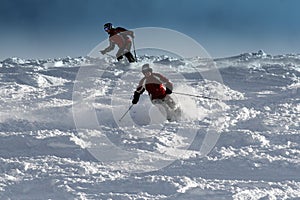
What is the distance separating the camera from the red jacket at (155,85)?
11797 millimetres

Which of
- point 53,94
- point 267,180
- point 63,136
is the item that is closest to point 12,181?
point 63,136

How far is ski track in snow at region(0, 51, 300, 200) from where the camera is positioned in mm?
8109

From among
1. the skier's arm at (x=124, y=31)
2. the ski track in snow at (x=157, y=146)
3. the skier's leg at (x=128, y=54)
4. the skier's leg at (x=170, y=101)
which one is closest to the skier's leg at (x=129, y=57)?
the skier's leg at (x=128, y=54)

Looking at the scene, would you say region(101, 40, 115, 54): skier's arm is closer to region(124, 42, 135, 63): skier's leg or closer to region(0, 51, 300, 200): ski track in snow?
region(124, 42, 135, 63): skier's leg

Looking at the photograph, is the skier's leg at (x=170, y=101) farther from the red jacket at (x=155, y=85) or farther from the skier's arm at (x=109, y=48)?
the skier's arm at (x=109, y=48)

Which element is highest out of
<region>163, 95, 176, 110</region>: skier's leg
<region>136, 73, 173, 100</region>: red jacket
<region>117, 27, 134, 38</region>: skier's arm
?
<region>117, 27, 134, 38</region>: skier's arm

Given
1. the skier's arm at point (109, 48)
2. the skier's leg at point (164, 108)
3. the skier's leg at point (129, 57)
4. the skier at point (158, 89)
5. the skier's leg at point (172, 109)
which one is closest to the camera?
the skier at point (158, 89)

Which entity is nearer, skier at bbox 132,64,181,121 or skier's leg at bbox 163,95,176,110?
skier at bbox 132,64,181,121

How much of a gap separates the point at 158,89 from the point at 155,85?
14cm

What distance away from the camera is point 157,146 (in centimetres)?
1055

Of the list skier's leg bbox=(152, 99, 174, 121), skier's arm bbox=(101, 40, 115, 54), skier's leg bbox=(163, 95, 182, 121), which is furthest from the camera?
skier's arm bbox=(101, 40, 115, 54)

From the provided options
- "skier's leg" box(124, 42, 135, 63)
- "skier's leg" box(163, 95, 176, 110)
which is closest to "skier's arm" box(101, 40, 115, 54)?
"skier's leg" box(124, 42, 135, 63)

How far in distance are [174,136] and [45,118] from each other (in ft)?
12.4

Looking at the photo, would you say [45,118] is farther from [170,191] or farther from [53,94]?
[170,191]
